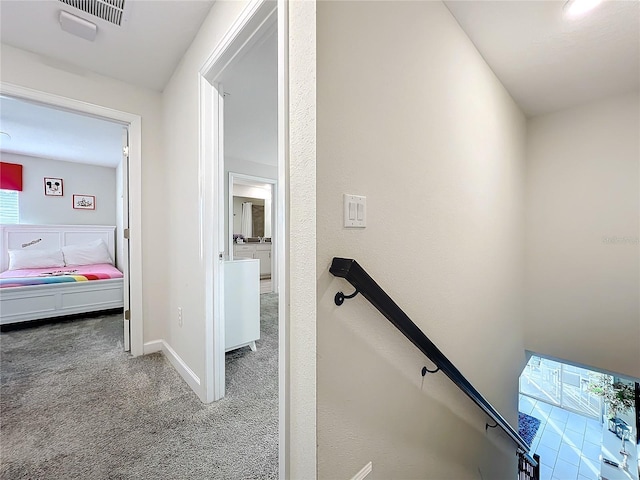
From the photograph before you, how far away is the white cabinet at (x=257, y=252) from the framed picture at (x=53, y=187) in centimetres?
322

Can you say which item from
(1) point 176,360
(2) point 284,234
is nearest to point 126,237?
(1) point 176,360

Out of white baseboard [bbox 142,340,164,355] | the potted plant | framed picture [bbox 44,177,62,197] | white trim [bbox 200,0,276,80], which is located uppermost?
white trim [bbox 200,0,276,80]

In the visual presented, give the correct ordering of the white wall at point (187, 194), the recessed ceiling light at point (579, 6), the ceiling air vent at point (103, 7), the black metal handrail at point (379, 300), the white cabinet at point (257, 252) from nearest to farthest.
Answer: the black metal handrail at point (379, 300) < the recessed ceiling light at point (579, 6) < the ceiling air vent at point (103, 7) < the white wall at point (187, 194) < the white cabinet at point (257, 252)

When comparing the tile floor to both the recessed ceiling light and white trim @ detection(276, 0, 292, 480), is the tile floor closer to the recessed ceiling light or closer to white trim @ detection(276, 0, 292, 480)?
white trim @ detection(276, 0, 292, 480)

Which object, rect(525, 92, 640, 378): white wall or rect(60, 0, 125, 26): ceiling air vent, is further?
rect(525, 92, 640, 378): white wall

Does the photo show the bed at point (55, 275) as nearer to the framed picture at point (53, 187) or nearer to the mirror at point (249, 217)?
the framed picture at point (53, 187)

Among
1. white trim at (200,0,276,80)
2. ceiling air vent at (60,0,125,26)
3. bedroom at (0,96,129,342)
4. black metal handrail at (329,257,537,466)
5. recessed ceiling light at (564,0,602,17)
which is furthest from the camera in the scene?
bedroom at (0,96,129,342)

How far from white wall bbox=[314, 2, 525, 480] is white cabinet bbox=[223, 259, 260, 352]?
1639 millimetres

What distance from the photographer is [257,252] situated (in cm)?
647

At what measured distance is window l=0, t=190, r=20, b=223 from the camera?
13.9 feet

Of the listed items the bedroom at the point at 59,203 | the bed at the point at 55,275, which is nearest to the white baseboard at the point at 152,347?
the bedroom at the point at 59,203

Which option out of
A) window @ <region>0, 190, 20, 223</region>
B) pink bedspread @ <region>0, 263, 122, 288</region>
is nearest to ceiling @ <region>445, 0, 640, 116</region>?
pink bedspread @ <region>0, 263, 122, 288</region>

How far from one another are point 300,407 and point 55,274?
Result: 4484 mm

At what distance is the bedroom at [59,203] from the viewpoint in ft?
10.3
